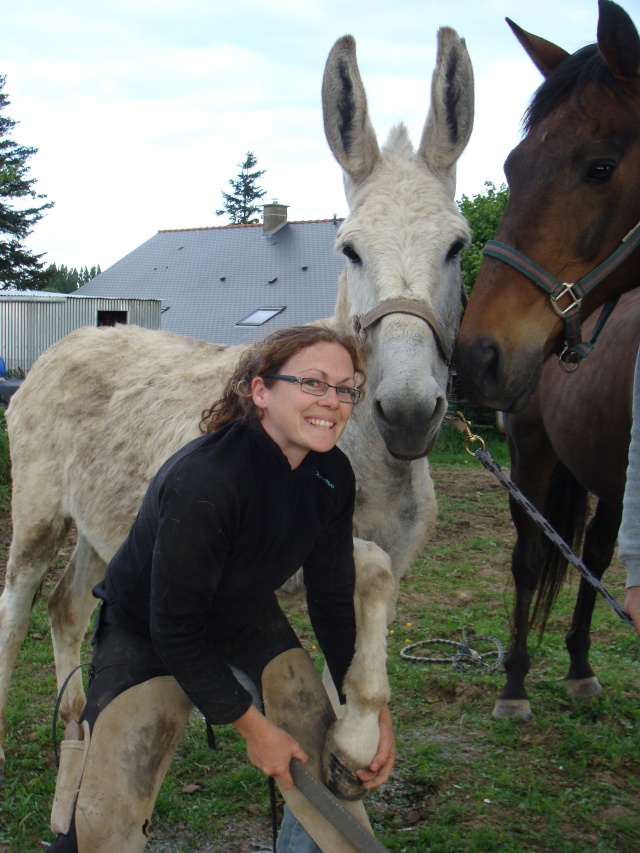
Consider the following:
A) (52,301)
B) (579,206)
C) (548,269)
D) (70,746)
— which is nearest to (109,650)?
(70,746)

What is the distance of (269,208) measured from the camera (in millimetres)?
28188

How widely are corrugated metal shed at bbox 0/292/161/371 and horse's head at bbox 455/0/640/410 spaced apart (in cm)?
1980

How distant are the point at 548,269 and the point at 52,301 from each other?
20941 mm

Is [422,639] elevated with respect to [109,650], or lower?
lower

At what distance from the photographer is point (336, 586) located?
2201 millimetres

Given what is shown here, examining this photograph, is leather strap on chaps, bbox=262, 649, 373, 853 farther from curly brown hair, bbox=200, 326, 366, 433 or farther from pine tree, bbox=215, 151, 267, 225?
pine tree, bbox=215, 151, 267, 225

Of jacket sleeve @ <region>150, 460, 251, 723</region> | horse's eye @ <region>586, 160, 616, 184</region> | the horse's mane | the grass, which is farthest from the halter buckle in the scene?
the grass

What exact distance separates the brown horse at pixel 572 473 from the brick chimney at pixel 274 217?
82.2ft

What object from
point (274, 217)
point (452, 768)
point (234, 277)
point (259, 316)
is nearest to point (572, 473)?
point (452, 768)

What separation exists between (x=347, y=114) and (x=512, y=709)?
3089mm

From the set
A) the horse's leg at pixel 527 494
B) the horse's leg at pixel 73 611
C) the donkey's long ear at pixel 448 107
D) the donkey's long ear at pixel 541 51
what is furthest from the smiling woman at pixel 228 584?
the horse's leg at pixel 527 494

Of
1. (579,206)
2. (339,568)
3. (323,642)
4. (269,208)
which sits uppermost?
(269,208)

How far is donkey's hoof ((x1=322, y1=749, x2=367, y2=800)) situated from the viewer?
2047 millimetres

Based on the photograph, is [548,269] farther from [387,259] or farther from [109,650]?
[109,650]
